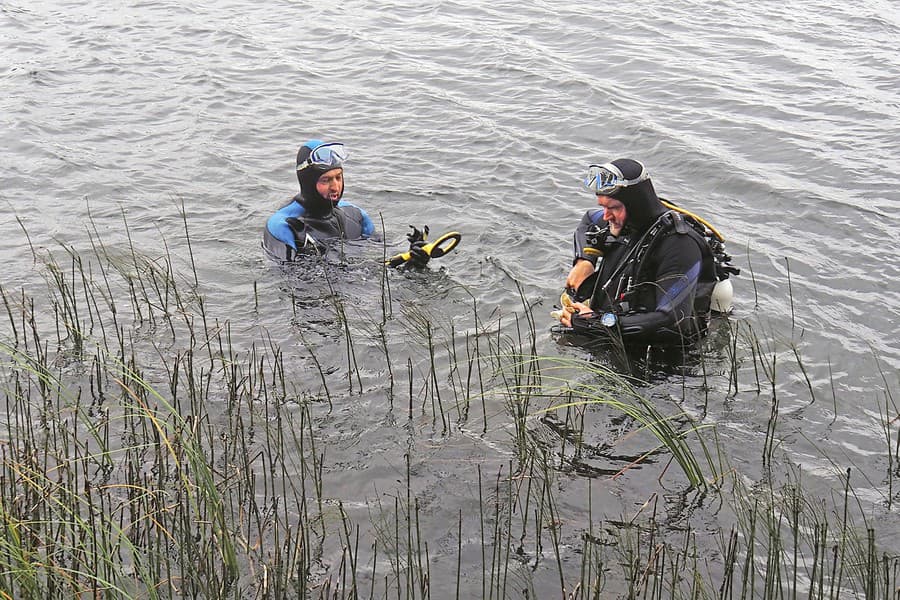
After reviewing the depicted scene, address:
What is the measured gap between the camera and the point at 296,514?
550 centimetres

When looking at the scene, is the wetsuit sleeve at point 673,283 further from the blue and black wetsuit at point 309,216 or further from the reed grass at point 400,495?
the blue and black wetsuit at point 309,216

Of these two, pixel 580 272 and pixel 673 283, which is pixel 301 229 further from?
pixel 673 283

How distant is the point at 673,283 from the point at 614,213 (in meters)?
0.70

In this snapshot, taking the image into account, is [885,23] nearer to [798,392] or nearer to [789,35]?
[789,35]

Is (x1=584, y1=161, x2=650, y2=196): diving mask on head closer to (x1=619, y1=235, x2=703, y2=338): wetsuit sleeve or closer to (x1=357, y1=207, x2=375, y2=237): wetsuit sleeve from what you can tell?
(x1=619, y1=235, x2=703, y2=338): wetsuit sleeve

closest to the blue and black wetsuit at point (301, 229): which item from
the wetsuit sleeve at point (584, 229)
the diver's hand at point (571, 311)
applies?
the wetsuit sleeve at point (584, 229)

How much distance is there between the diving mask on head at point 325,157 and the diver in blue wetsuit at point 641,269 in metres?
2.52

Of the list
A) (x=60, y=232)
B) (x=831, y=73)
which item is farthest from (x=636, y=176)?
(x=831, y=73)

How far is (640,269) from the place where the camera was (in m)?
7.43

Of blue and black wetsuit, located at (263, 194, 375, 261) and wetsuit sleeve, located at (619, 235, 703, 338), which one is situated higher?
wetsuit sleeve, located at (619, 235, 703, 338)

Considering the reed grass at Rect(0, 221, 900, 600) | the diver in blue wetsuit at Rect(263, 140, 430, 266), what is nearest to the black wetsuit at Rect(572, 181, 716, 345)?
the reed grass at Rect(0, 221, 900, 600)

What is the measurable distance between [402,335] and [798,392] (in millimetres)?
3010

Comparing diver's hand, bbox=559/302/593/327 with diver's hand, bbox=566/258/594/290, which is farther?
diver's hand, bbox=566/258/594/290

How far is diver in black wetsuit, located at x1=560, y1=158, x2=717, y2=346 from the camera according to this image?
7312 mm
